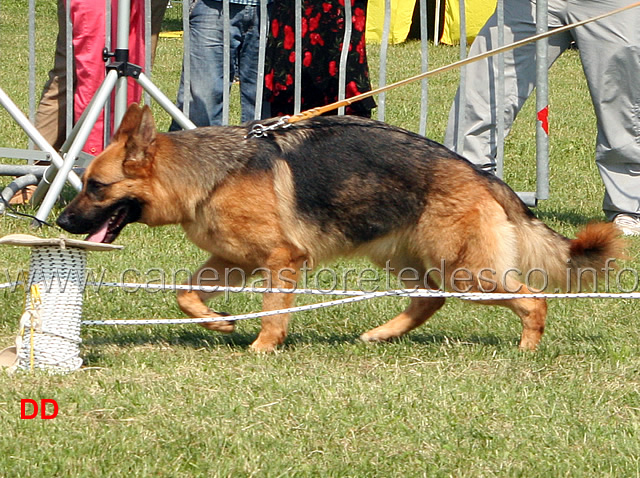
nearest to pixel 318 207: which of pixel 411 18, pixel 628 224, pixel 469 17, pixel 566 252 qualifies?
pixel 566 252

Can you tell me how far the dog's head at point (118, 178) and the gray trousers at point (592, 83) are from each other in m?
3.20

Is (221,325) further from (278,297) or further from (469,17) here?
(469,17)

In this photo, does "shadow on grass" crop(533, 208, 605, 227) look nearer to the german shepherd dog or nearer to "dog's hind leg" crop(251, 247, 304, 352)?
the german shepherd dog

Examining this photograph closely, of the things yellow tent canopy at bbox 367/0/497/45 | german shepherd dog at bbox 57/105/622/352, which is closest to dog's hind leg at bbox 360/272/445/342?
german shepherd dog at bbox 57/105/622/352

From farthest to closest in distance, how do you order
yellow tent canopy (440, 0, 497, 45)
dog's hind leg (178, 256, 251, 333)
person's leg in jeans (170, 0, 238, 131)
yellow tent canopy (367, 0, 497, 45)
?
1. yellow tent canopy (367, 0, 497, 45)
2. yellow tent canopy (440, 0, 497, 45)
3. person's leg in jeans (170, 0, 238, 131)
4. dog's hind leg (178, 256, 251, 333)

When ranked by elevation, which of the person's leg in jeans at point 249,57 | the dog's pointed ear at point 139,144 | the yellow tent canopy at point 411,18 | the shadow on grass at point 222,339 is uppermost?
the yellow tent canopy at point 411,18

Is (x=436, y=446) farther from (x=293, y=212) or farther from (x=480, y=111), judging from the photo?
(x=480, y=111)

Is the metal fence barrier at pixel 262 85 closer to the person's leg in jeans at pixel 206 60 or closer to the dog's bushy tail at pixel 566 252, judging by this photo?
the person's leg in jeans at pixel 206 60

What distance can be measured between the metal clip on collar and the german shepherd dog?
21mm

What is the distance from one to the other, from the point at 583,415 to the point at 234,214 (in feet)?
5.71

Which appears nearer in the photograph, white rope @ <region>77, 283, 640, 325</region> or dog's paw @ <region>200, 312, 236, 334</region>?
white rope @ <region>77, 283, 640, 325</region>

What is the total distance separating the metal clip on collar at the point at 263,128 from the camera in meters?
4.61

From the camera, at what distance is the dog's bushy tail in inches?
180

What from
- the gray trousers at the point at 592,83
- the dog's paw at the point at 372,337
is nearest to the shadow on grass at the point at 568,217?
the gray trousers at the point at 592,83
